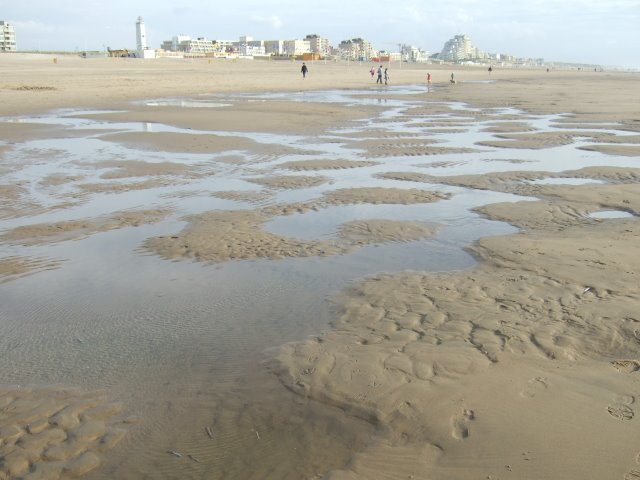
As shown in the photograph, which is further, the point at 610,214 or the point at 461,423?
the point at 610,214

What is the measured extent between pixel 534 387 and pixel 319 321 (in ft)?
6.17

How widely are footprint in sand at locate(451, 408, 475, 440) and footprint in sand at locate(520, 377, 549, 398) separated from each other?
447 millimetres

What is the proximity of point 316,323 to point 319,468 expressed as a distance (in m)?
1.85

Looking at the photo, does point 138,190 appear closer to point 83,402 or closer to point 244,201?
point 244,201

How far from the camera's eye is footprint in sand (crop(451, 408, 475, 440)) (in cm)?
329

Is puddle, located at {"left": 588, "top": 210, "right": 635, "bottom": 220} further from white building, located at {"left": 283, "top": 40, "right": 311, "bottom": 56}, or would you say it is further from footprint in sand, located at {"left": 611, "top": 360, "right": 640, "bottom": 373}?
white building, located at {"left": 283, "top": 40, "right": 311, "bottom": 56}

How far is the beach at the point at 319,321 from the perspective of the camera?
3.23 meters

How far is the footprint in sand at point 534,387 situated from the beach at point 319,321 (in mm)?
25

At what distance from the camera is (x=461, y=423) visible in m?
3.39

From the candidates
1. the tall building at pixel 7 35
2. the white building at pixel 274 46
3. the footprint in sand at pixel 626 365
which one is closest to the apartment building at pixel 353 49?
the white building at pixel 274 46

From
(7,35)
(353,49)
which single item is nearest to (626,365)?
(7,35)

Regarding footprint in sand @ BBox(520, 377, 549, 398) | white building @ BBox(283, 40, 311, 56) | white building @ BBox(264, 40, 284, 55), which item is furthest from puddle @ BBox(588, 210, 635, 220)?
white building @ BBox(264, 40, 284, 55)

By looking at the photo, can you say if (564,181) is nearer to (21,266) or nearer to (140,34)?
(21,266)

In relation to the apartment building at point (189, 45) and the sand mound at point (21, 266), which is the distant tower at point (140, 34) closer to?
the apartment building at point (189, 45)
